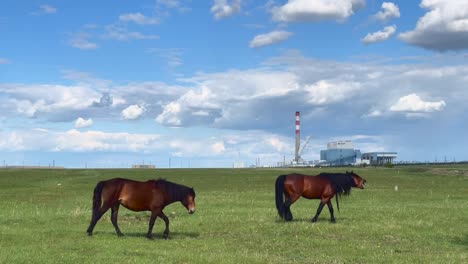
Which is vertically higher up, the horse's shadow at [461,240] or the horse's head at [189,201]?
the horse's head at [189,201]

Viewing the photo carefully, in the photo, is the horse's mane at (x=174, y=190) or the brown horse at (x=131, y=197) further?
the horse's mane at (x=174, y=190)

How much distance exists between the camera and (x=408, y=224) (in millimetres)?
22391

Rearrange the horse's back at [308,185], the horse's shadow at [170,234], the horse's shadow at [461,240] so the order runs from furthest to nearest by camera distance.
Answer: the horse's back at [308,185] < the horse's shadow at [170,234] < the horse's shadow at [461,240]

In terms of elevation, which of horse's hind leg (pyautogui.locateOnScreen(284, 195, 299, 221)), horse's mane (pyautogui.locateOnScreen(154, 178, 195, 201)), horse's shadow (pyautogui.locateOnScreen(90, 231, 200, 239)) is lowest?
horse's shadow (pyautogui.locateOnScreen(90, 231, 200, 239))

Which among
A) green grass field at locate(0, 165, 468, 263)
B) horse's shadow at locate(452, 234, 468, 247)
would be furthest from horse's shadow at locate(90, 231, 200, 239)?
horse's shadow at locate(452, 234, 468, 247)

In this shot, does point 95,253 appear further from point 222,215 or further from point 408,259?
point 222,215

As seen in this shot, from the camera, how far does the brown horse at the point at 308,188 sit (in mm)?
22750

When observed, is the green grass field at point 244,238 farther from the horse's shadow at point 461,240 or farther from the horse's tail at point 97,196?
the horse's tail at point 97,196

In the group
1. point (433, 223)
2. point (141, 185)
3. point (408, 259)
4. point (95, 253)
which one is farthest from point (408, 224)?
point (95, 253)

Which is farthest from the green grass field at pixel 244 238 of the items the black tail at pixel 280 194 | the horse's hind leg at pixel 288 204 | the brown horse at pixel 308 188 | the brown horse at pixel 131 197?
the brown horse at pixel 131 197

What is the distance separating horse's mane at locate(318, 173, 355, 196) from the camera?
23.6 m

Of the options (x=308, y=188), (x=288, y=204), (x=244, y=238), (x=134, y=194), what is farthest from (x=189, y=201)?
(x=308, y=188)

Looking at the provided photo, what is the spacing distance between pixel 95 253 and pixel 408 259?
27.7ft

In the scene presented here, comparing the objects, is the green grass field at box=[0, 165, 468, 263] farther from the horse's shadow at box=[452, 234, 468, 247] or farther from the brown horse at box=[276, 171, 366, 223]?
the brown horse at box=[276, 171, 366, 223]
